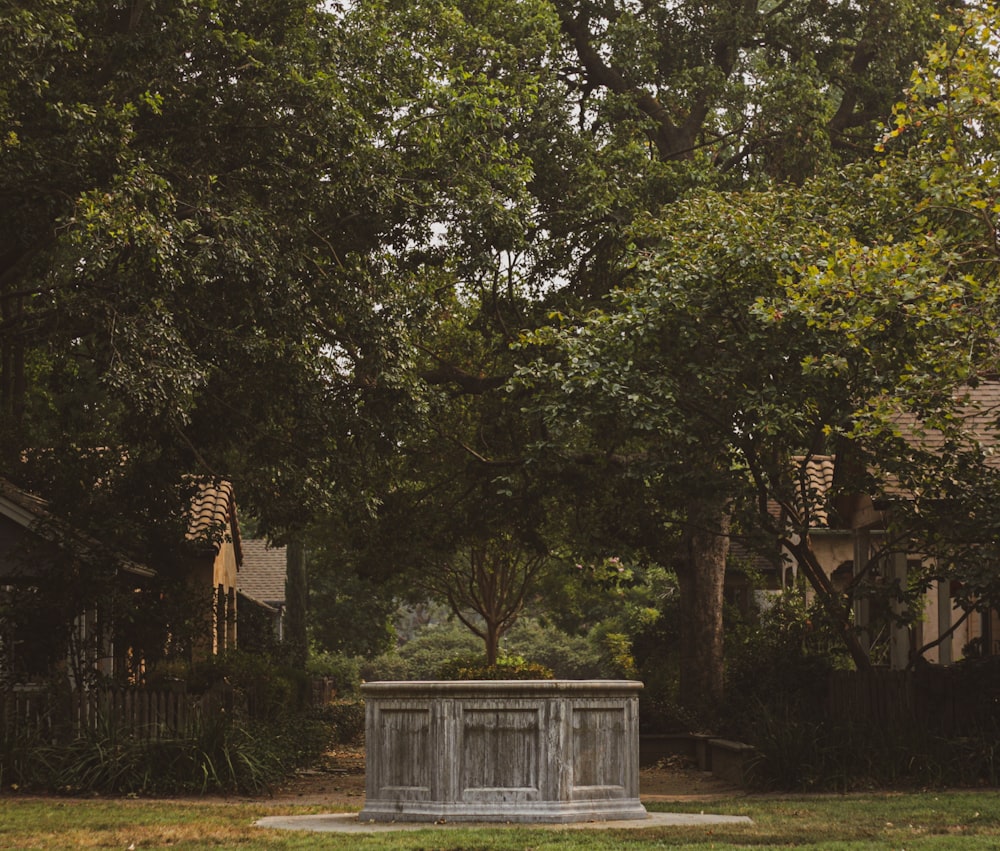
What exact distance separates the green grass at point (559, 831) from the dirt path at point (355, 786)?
124cm

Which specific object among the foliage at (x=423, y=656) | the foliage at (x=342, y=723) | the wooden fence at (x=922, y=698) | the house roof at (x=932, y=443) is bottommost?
the foliage at (x=423, y=656)

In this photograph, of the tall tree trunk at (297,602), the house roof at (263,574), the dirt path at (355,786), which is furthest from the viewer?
the house roof at (263,574)

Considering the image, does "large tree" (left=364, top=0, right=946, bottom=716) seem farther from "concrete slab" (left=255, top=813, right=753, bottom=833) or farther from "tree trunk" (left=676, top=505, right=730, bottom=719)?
"concrete slab" (left=255, top=813, right=753, bottom=833)

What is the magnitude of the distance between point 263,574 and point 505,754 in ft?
163

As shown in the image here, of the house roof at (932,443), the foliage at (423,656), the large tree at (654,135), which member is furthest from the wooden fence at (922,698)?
the foliage at (423,656)

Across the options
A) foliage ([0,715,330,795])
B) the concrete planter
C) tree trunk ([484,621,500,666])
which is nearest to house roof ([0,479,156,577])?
foliage ([0,715,330,795])

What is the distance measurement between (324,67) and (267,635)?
77.6 feet

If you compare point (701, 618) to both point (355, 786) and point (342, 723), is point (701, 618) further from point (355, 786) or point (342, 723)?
point (355, 786)

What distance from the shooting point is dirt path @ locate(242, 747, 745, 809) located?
16.6 m

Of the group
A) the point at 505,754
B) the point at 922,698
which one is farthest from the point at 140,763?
the point at 922,698

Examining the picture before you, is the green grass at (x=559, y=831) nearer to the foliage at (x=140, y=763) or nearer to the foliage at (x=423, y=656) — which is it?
the foliage at (x=140, y=763)

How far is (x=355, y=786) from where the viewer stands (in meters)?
18.8

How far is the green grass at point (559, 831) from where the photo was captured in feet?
36.9

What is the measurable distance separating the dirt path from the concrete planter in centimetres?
267
